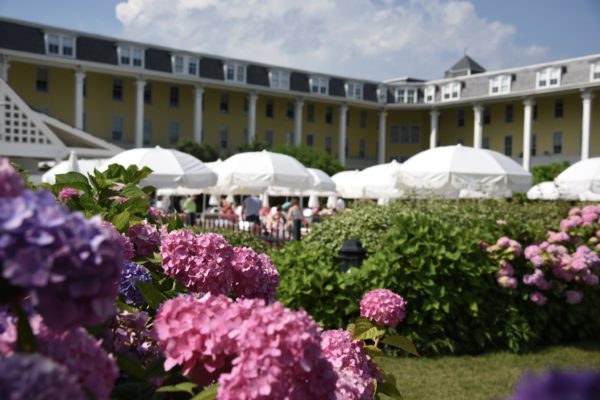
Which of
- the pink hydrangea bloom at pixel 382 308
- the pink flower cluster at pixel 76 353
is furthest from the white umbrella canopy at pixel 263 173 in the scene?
the pink flower cluster at pixel 76 353

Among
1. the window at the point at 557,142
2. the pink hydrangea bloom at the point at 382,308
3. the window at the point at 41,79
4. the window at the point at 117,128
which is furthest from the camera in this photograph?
the window at the point at 557,142

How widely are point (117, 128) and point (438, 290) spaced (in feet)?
138

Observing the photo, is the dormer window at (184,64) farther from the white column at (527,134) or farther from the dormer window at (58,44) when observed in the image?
the white column at (527,134)

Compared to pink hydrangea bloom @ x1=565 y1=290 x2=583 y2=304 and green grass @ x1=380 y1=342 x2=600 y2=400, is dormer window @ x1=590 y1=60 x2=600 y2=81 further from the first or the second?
green grass @ x1=380 y1=342 x2=600 y2=400

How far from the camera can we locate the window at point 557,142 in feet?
167

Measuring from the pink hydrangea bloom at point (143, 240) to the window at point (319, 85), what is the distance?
52.3 metres

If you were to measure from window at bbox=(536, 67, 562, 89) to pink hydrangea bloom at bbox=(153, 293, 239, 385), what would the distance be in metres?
52.4

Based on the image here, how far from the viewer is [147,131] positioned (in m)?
47.9

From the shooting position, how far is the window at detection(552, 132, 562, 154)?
5084 centimetres

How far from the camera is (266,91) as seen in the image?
51.2 metres

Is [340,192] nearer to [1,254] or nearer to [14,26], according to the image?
[1,254]

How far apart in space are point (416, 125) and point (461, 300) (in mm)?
54904

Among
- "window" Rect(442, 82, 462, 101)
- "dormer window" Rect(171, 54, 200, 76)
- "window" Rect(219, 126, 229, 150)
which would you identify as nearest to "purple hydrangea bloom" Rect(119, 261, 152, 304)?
"dormer window" Rect(171, 54, 200, 76)

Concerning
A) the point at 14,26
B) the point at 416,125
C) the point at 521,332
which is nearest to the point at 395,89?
the point at 416,125
